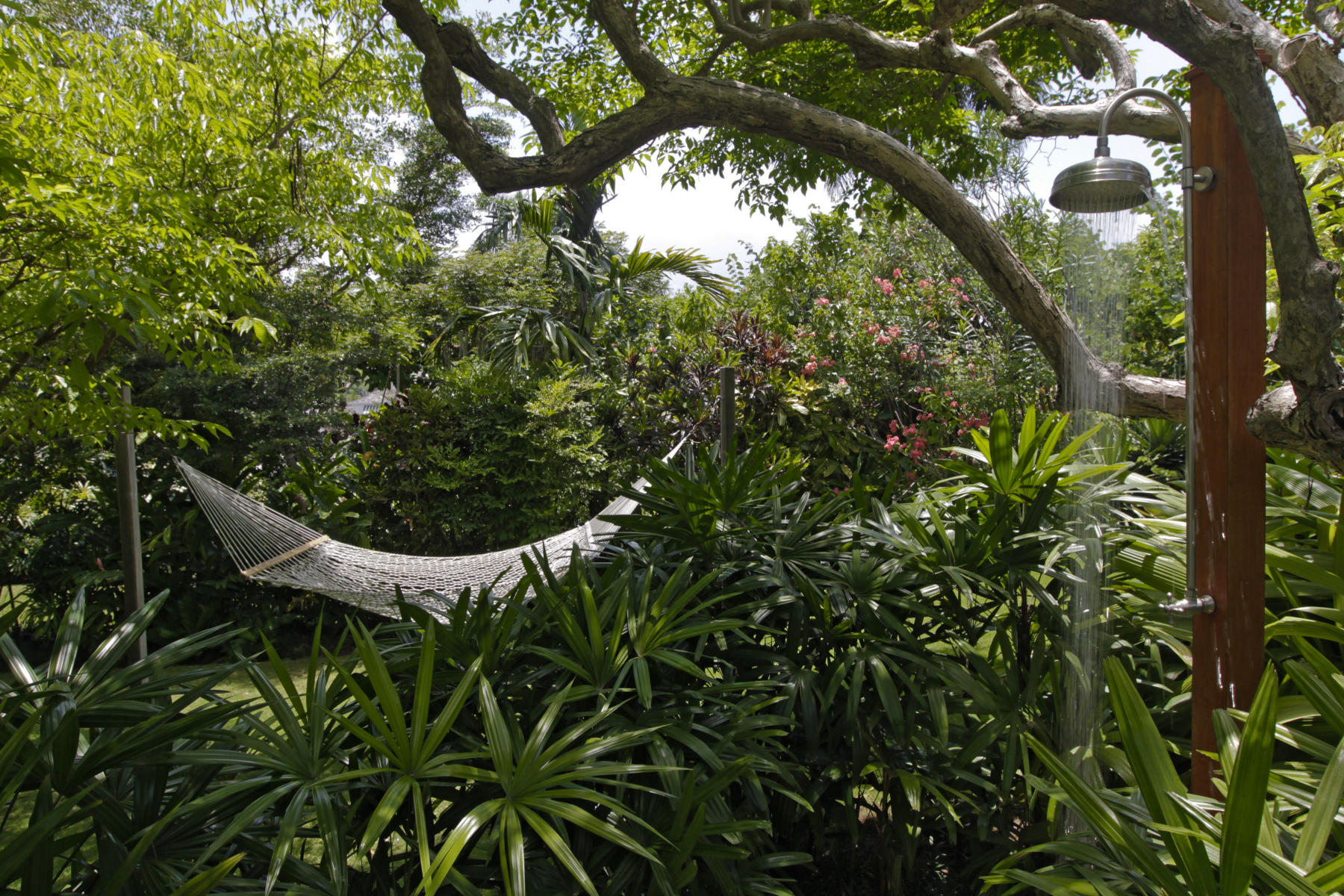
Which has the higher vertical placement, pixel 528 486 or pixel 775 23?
pixel 775 23

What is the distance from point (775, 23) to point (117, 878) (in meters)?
4.76

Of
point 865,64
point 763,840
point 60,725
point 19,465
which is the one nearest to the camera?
point 60,725

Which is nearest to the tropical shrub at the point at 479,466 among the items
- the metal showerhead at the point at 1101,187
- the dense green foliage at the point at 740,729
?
the dense green foliage at the point at 740,729

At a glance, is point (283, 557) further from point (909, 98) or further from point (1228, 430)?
point (909, 98)

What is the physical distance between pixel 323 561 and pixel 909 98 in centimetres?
358

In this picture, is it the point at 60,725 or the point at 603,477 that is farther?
the point at 603,477

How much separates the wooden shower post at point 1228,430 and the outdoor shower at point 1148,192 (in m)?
0.01

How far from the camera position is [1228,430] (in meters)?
1.33

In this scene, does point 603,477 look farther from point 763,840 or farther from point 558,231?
point 558,231

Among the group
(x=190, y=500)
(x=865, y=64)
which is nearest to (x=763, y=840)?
(x=865, y=64)

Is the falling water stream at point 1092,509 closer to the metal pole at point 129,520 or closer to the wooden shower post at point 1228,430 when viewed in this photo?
the wooden shower post at point 1228,430

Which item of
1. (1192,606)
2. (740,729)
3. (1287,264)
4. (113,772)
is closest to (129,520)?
(113,772)

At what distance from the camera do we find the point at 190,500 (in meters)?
4.23

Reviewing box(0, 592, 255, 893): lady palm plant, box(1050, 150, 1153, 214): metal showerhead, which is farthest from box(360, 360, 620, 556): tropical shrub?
box(1050, 150, 1153, 214): metal showerhead
